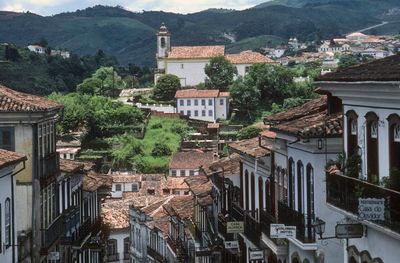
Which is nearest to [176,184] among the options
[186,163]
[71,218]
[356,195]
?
[186,163]

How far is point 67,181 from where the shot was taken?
138 feet

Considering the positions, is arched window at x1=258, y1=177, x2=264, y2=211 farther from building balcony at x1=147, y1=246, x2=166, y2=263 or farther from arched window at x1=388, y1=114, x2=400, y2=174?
building balcony at x1=147, y1=246, x2=166, y2=263

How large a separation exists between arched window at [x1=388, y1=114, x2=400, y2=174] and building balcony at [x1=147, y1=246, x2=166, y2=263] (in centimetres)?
4586

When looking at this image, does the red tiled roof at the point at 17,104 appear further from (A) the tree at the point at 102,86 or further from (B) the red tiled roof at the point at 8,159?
(A) the tree at the point at 102,86

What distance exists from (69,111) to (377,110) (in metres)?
102

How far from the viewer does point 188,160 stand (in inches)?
4124

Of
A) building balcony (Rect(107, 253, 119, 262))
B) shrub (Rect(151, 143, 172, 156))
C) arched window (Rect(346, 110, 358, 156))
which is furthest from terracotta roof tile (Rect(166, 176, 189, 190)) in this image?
arched window (Rect(346, 110, 358, 156))

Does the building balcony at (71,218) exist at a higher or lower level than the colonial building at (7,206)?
lower

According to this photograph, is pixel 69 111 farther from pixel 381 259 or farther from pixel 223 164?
pixel 381 259

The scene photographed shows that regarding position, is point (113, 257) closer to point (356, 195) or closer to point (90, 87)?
point (356, 195)

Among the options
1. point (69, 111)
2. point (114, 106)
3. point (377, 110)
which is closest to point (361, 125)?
point (377, 110)

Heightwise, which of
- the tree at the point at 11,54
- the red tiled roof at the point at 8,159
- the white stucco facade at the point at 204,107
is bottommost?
the red tiled roof at the point at 8,159

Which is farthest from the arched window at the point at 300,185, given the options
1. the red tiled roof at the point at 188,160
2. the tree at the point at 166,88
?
the tree at the point at 166,88

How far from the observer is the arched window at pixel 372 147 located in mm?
17969
